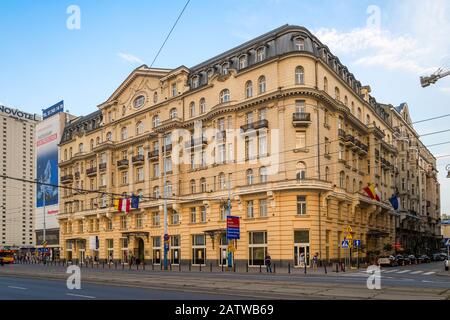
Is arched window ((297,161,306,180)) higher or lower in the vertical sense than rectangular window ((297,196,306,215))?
higher

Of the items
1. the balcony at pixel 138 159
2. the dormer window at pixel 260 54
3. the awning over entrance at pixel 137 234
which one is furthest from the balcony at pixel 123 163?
the dormer window at pixel 260 54

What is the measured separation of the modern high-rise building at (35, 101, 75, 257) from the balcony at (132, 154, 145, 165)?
3865 cm

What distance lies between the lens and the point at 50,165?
342ft

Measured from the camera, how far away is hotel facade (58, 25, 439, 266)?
50.1 meters

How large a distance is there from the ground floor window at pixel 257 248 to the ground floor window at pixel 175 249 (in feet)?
39.5

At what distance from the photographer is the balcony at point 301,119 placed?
49781 mm

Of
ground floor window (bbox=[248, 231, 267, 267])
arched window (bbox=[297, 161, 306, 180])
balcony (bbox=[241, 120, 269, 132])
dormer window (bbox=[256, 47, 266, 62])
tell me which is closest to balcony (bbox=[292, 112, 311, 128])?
balcony (bbox=[241, 120, 269, 132])

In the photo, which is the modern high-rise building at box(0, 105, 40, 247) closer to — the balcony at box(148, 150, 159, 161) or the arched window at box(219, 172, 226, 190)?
the balcony at box(148, 150, 159, 161)

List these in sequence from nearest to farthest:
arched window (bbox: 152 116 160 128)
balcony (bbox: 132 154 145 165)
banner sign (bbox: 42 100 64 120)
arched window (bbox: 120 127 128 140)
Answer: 1. arched window (bbox: 152 116 160 128)
2. balcony (bbox: 132 154 145 165)
3. arched window (bbox: 120 127 128 140)
4. banner sign (bbox: 42 100 64 120)

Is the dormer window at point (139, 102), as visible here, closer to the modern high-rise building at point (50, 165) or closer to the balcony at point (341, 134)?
the balcony at point (341, 134)

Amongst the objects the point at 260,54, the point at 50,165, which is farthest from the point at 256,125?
the point at 50,165

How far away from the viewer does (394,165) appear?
273 feet

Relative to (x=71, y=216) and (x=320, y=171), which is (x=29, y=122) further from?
(x=320, y=171)
